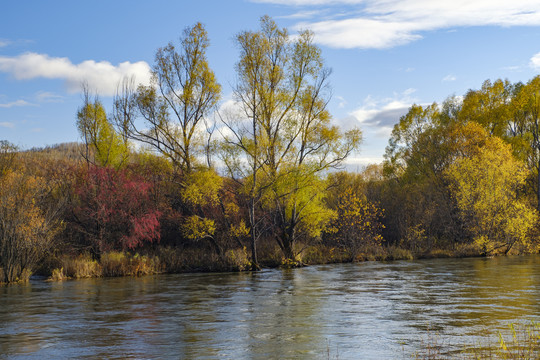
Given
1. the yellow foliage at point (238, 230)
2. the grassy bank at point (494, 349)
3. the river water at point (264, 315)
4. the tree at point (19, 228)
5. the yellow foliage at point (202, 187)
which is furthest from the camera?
the yellow foliage at point (238, 230)

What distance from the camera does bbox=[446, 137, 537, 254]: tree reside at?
47.6 meters

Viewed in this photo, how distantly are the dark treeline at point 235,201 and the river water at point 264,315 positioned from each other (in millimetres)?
4797

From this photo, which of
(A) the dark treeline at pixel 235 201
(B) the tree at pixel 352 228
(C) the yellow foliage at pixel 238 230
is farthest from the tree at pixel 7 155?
(B) the tree at pixel 352 228

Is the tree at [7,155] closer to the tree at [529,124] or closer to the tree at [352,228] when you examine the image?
the tree at [352,228]

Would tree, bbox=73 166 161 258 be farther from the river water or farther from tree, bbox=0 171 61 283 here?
the river water

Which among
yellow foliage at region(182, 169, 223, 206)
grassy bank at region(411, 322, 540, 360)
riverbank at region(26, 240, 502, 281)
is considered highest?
yellow foliage at region(182, 169, 223, 206)

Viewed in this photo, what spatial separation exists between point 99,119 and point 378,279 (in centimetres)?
3510

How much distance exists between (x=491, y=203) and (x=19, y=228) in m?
37.9

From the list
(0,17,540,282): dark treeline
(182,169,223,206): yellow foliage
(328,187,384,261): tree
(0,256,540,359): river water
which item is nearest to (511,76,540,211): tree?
(0,17,540,282): dark treeline

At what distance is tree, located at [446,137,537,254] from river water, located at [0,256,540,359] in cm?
1553

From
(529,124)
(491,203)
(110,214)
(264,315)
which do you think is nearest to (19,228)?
(110,214)

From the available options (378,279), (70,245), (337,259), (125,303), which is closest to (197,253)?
(70,245)

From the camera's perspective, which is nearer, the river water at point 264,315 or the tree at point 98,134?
the river water at point 264,315

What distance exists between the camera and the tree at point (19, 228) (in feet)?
100
